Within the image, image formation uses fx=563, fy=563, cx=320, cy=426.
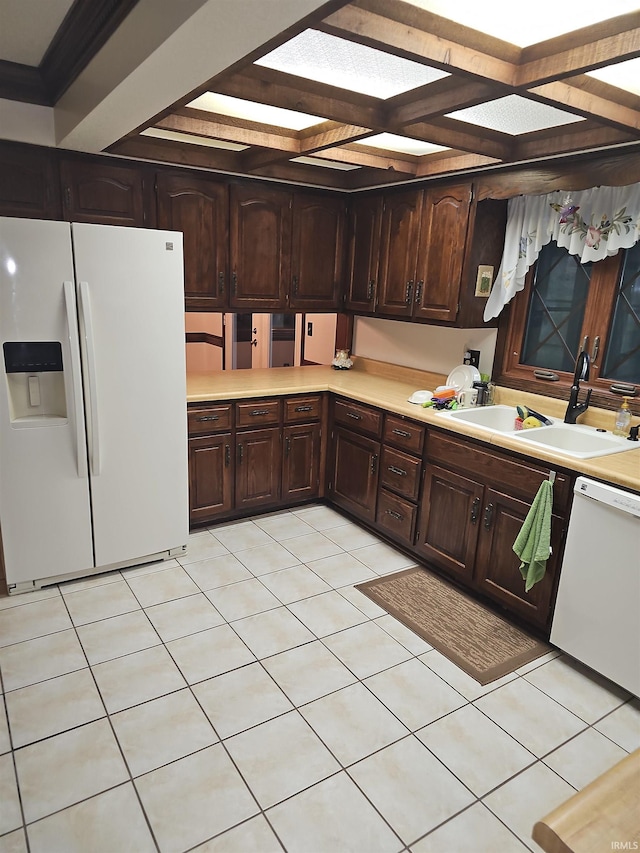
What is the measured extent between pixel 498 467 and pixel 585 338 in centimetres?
89

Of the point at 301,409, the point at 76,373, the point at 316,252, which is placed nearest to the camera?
the point at 76,373

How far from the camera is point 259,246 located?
375 centimetres

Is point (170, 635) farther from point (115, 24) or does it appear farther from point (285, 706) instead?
point (115, 24)

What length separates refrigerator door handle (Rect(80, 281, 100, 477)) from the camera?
263cm

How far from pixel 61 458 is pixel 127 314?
2.56ft

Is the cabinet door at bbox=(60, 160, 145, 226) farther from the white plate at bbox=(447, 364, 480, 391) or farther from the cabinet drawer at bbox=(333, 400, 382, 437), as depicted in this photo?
the white plate at bbox=(447, 364, 480, 391)

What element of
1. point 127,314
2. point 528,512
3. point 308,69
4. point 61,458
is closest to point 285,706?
point 528,512

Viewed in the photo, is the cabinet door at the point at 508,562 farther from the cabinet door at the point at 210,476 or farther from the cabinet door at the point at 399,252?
the cabinet door at the point at 210,476

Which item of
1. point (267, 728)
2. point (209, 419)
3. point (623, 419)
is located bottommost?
point (267, 728)

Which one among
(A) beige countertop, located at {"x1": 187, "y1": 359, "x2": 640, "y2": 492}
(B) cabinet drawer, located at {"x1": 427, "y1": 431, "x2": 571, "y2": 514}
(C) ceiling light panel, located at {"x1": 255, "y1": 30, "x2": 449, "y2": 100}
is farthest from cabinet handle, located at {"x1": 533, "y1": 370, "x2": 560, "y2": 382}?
(C) ceiling light panel, located at {"x1": 255, "y1": 30, "x2": 449, "y2": 100}

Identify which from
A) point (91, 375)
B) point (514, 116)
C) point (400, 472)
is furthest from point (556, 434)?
point (91, 375)

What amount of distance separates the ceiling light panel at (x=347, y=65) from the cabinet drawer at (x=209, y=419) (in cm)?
186

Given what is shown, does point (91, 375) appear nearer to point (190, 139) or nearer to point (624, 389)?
point (190, 139)

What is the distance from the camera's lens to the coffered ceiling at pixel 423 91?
153 cm
